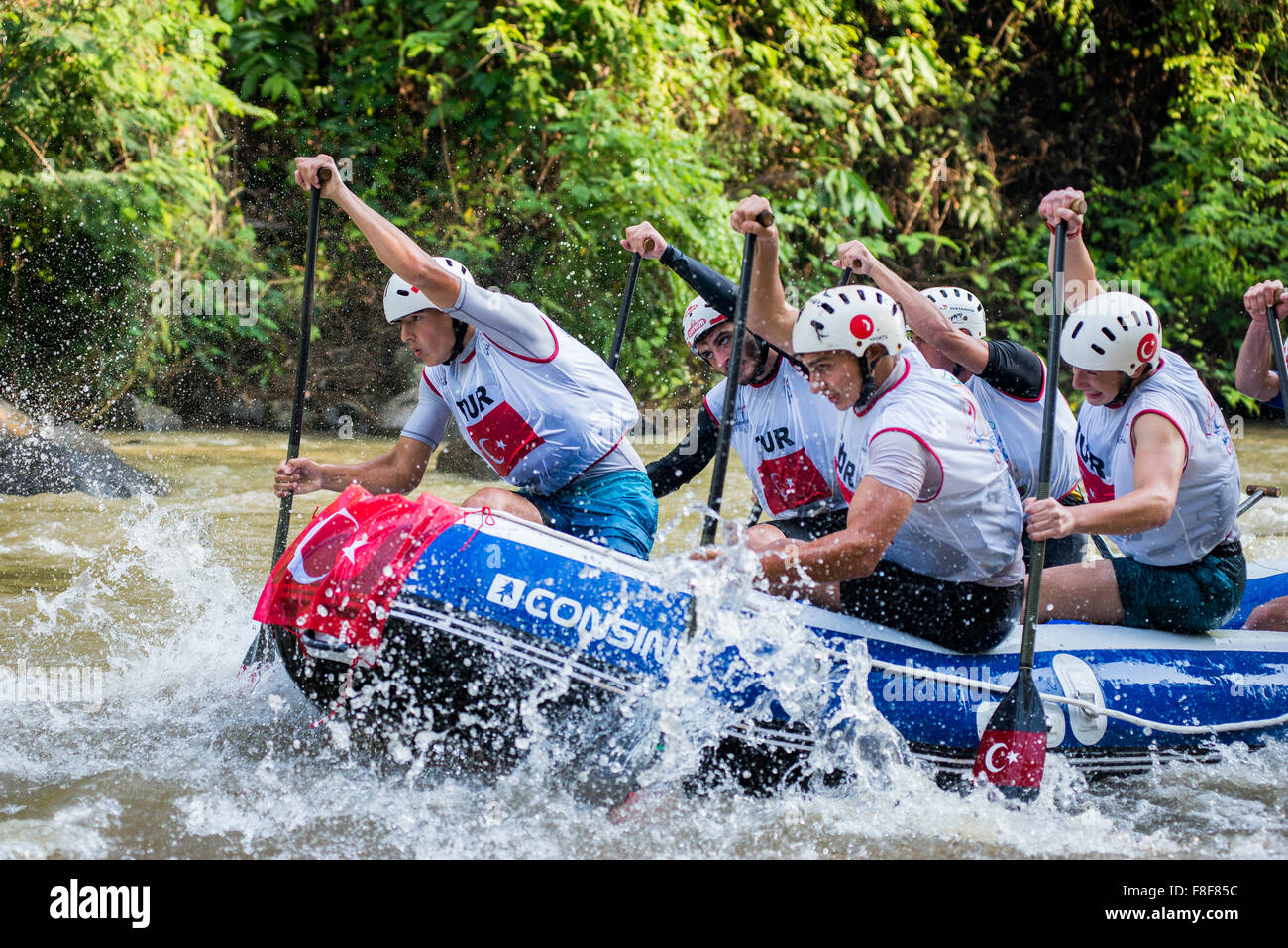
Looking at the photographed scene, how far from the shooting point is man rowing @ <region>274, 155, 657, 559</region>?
4336mm

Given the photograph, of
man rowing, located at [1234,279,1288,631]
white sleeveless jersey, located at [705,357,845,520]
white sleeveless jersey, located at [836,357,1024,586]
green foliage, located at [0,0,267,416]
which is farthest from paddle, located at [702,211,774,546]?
green foliage, located at [0,0,267,416]

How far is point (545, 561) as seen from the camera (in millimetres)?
3766

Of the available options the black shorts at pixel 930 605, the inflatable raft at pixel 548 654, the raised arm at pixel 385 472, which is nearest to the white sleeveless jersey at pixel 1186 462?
A: the black shorts at pixel 930 605

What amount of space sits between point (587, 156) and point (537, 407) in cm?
743

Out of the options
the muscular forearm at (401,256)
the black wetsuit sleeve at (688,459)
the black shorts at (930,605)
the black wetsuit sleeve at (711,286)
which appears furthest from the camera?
the black wetsuit sleeve at (688,459)

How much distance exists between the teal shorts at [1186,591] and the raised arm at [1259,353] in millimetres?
1143

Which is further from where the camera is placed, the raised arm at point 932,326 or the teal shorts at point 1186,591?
the raised arm at point 932,326

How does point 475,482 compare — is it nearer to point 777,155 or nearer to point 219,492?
point 219,492

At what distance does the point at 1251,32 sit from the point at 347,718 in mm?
14347

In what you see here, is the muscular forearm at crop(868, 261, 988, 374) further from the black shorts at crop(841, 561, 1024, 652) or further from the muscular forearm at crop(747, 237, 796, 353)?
the black shorts at crop(841, 561, 1024, 652)

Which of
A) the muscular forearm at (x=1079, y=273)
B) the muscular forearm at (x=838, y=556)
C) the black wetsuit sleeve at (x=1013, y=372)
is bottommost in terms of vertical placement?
the muscular forearm at (x=838, y=556)

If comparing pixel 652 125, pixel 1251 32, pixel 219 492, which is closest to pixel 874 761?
pixel 219 492

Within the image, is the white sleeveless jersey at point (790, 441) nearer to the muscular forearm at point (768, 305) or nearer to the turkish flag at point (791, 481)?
the turkish flag at point (791, 481)

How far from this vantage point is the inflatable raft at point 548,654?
12.1 ft
